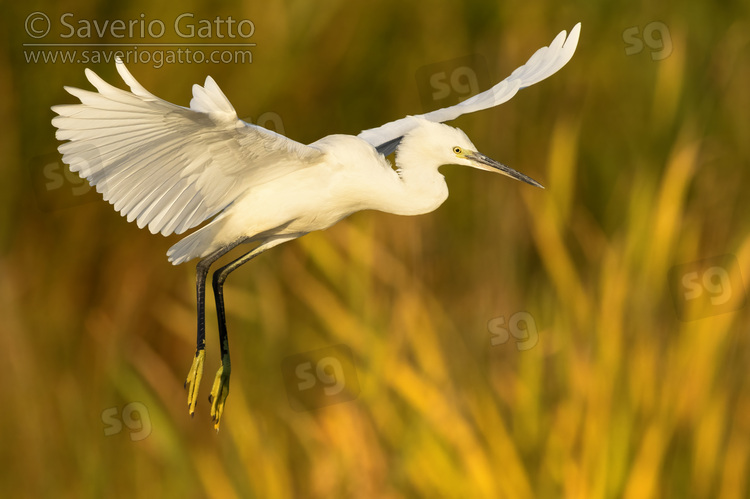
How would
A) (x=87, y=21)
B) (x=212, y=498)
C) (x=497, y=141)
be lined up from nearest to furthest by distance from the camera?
1. (x=212, y=498)
2. (x=87, y=21)
3. (x=497, y=141)

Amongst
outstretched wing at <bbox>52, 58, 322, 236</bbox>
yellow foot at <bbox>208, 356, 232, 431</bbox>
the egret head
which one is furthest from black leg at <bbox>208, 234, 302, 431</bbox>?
the egret head

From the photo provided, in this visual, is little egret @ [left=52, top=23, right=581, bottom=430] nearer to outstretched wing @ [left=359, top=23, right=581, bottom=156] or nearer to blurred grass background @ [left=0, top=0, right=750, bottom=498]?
outstretched wing @ [left=359, top=23, right=581, bottom=156]

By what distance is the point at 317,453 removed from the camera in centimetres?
299

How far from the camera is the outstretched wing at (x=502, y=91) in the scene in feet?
6.93

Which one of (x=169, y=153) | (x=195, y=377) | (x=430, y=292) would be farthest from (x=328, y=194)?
(x=430, y=292)

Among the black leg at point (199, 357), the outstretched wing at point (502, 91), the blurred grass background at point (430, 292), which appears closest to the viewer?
the black leg at point (199, 357)

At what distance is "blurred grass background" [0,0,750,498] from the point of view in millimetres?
2742

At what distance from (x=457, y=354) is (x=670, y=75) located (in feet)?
3.85

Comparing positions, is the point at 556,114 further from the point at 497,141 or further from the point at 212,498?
the point at 212,498

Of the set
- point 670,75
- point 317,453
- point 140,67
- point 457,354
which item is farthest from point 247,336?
point 670,75

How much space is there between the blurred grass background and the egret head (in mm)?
920

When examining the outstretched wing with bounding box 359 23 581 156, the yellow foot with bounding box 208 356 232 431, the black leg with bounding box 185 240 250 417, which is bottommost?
the yellow foot with bounding box 208 356 232 431

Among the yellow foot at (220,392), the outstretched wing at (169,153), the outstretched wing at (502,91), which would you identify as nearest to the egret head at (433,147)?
Answer: the outstretched wing at (502,91)

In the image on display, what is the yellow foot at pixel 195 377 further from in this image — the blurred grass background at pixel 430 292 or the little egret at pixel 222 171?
the blurred grass background at pixel 430 292
